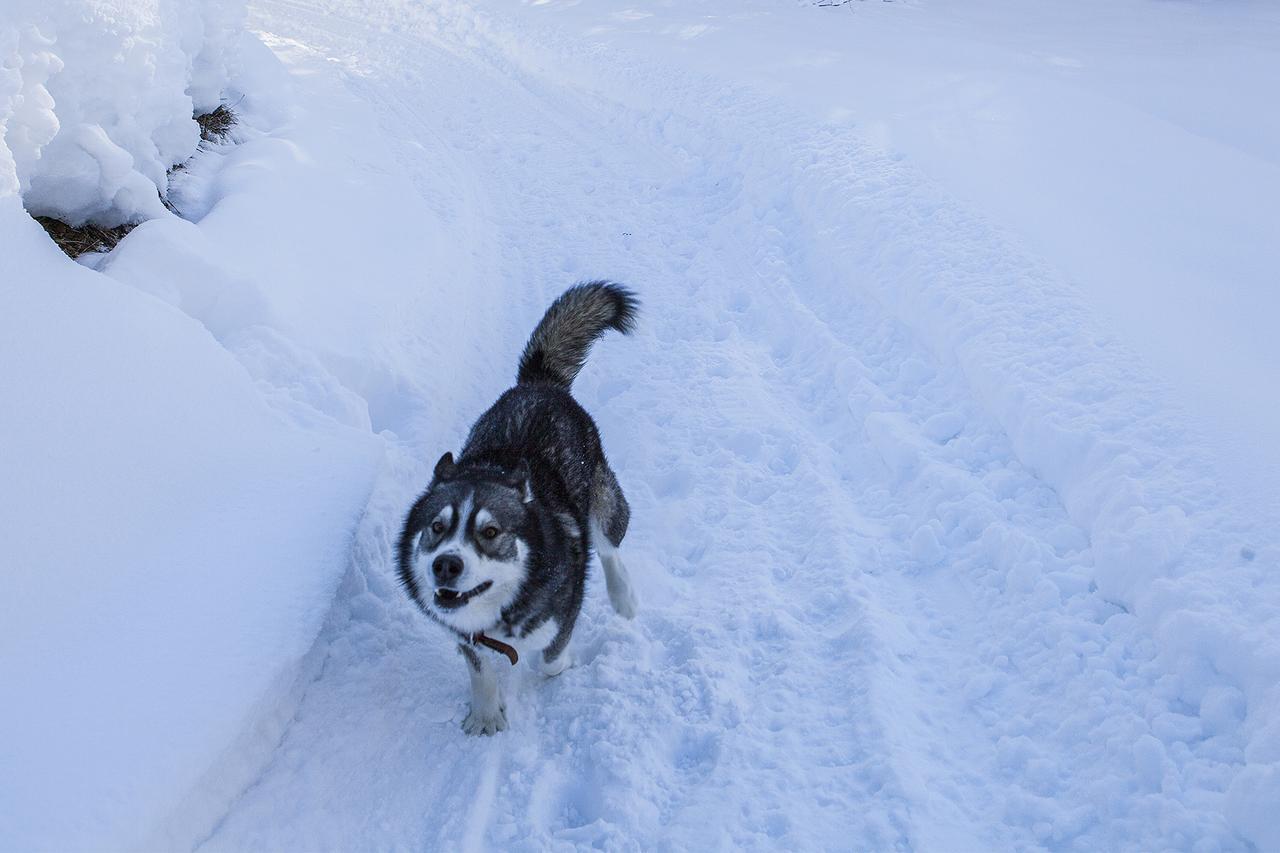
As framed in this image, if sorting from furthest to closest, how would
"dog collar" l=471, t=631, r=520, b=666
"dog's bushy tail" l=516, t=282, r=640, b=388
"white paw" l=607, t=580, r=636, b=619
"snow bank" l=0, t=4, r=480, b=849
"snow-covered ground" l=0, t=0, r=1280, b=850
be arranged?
"dog's bushy tail" l=516, t=282, r=640, b=388, "white paw" l=607, t=580, r=636, b=619, "dog collar" l=471, t=631, r=520, b=666, "snow-covered ground" l=0, t=0, r=1280, b=850, "snow bank" l=0, t=4, r=480, b=849

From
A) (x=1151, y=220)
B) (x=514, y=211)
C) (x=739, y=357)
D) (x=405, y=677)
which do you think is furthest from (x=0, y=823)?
(x=1151, y=220)

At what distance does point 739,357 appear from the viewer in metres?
5.98

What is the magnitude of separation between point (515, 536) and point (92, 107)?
4073 mm

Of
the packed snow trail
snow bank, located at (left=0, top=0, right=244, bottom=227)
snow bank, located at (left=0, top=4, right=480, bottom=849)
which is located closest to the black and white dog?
the packed snow trail

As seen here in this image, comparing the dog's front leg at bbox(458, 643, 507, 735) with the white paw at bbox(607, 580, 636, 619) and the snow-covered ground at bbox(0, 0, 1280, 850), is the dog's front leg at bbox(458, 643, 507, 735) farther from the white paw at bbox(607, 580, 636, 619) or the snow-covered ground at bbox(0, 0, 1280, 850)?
the white paw at bbox(607, 580, 636, 619)

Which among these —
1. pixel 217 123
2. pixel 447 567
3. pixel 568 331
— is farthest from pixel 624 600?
pixel 217 123

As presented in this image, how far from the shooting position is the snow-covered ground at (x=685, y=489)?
3105 millimetres

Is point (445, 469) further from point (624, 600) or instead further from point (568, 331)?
point (568, 331)

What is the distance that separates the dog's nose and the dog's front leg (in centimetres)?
52

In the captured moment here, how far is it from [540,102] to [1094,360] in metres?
8.23

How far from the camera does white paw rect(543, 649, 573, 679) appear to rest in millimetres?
3818

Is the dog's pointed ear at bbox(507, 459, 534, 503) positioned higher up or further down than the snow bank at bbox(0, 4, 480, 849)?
higher up

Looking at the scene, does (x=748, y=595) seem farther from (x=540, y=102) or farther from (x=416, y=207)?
(x=540, y=102)

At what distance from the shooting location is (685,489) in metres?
4.98
